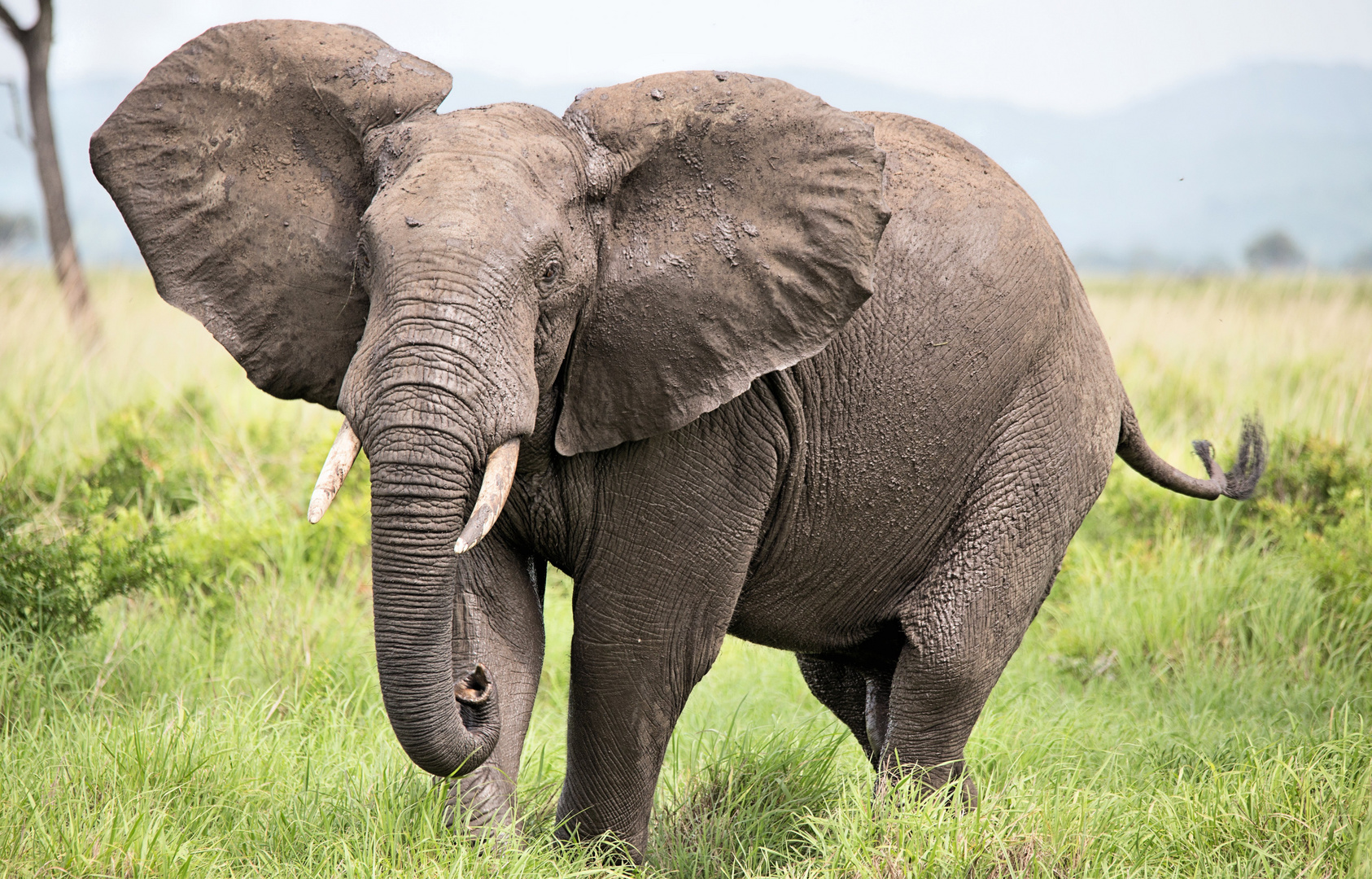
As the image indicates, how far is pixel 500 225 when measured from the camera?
2.60 metres

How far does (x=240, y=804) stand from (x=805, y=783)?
5.95ft

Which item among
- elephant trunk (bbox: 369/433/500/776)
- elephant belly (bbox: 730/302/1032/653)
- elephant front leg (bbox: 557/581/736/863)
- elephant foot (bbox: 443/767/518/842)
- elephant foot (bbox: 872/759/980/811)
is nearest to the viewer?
elephant trunk (bbox: 369/433/500/776)

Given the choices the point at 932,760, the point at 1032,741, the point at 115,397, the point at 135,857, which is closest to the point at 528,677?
the point at 135,857

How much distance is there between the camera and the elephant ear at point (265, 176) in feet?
9.80

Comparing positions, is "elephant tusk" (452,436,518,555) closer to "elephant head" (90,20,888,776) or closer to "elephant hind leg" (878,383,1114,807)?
"elephant head" (90,20,888,776)

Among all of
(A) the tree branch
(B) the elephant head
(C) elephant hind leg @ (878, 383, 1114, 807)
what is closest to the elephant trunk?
(B) the elephant head

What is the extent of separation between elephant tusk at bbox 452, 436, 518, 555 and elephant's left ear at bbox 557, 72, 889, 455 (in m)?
0.36

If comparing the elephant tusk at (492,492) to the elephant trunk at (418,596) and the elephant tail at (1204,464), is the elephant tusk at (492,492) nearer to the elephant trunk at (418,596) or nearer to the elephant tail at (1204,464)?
the elephant trunk at (418,596)

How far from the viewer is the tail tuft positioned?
4.66 metres

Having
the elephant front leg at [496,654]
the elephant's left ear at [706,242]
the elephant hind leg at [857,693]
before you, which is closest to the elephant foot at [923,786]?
the elephant hind leg at [857,693]

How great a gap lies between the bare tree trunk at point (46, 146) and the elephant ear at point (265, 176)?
631 centimetres

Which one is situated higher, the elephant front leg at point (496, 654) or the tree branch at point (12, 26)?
the tree branch at point (12, 26)

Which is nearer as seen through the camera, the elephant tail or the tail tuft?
the elephant tail

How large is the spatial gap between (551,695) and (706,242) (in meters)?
3.17
